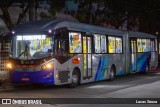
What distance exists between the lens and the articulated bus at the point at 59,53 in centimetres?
1880

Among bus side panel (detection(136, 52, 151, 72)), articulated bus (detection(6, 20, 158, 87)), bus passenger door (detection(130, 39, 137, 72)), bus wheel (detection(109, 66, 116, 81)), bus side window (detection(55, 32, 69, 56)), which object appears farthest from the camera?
bus side panel (detection(136, 52, 151, 72))

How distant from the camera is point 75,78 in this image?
20.5 meters

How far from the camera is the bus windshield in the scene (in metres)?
18.9

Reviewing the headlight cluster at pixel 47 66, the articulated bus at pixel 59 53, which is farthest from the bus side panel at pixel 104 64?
the headlight cluster at pixel 47 66

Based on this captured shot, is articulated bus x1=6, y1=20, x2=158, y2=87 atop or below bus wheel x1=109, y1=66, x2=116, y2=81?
atop

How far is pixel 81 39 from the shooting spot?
21094 millimetres

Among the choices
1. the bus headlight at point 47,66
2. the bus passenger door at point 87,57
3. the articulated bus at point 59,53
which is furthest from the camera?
the bus passenger door at point 87,57

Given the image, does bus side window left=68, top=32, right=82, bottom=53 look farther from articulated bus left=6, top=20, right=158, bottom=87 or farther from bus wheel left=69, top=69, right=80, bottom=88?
bus wheel left=69, top=69, right=80, bottom=88

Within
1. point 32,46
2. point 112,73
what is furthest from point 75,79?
point 112,73

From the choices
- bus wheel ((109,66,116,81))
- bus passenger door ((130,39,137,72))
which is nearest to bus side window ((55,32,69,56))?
bus wheel ((109,66,116,81))

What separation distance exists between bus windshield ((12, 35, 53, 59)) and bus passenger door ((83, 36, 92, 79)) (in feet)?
9.99

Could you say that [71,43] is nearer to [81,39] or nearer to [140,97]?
[81,39]

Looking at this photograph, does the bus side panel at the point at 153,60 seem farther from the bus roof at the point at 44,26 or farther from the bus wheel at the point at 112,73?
the bus roof at the point at 44,26

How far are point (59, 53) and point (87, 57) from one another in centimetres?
290
